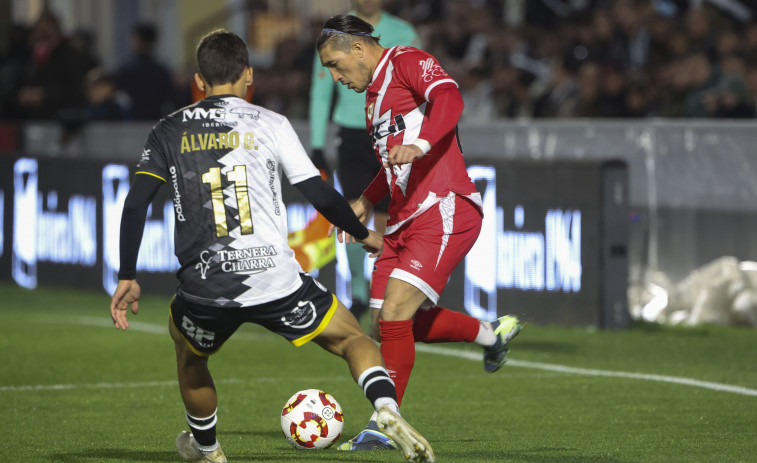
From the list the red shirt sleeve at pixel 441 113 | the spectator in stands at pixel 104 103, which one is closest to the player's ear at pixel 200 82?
the red shirt sleeve at pixel 441 113

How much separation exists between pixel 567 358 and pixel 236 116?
15.6 ft

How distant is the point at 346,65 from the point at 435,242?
2.94 feet

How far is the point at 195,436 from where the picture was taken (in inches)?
215

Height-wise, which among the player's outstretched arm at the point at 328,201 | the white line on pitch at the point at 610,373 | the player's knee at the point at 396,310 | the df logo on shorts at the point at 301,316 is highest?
the player's outstretched arm at the point at 328,201

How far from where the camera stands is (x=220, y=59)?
17.1 ft

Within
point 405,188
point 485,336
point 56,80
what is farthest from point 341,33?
point 56,80

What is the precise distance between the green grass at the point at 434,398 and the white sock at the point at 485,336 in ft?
Answer: 1.31

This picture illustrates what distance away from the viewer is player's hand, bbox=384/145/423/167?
5363 mm

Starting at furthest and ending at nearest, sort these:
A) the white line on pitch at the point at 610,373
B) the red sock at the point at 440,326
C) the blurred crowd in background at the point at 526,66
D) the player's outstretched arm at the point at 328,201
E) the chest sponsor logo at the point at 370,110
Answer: the blurred crowd in background at the point at 526,66
the white line on pitch at the point at 610,373
the red sock at the point at 440,326
the chest sponsor logo at the point at 370,110
the player's outstretched arm at the point at 328,201

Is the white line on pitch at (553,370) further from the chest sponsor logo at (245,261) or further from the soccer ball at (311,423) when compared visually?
the chest sponsor logo at (245,261)

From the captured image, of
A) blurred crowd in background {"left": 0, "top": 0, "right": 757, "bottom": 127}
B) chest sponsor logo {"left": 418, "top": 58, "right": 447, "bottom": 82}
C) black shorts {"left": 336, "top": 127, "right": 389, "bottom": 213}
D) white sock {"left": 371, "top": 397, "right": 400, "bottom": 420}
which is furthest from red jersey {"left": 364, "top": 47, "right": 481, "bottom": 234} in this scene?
blurred crowd in background {"left": 0, "top": 0, "right": 757, "bottom": 127}

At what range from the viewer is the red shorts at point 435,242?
19.5 ft

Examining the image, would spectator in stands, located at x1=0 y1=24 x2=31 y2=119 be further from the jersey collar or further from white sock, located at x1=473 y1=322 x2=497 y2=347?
the jersey collar

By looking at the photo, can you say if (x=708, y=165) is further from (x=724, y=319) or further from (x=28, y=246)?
(x=28, y=246)
